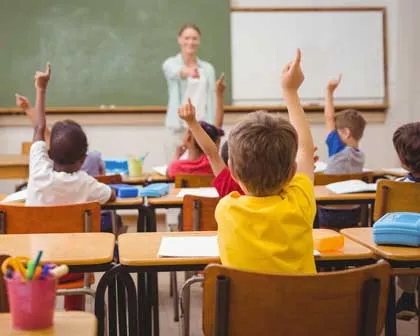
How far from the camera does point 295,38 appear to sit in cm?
697

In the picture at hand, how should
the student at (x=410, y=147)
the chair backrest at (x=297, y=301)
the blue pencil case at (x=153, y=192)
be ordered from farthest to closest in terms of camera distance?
the blue pencil case at (x=153, y=192) < the student at (x=410, y=147) < the chair backrest at (x=297, y=301)

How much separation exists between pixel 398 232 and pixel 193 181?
6.33ft

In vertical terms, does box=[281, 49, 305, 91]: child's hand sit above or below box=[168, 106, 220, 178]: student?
above

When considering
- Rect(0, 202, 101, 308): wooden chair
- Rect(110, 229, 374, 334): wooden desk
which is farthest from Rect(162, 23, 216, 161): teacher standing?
Rect(110, 229, 374, 334): wooden desk

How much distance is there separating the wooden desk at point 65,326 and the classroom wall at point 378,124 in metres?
5.55

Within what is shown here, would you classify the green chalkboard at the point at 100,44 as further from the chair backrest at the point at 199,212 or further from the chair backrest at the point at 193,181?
the chair backrest at the point at 199,212

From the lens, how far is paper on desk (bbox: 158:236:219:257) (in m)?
1.96

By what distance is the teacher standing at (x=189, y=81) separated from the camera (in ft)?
19.7

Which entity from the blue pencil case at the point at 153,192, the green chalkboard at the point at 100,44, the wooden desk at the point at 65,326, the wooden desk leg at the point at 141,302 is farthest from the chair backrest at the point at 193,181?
the green chalkboard at the point at 100,44

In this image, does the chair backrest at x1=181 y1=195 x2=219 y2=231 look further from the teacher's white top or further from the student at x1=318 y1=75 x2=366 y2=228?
the teacher's white top

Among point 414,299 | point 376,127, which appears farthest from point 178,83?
point 414,299

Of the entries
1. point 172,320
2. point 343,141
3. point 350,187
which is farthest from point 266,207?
point 343,141

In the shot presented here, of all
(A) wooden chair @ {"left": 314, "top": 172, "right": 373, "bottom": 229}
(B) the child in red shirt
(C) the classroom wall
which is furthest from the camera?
(C) the classroom wall

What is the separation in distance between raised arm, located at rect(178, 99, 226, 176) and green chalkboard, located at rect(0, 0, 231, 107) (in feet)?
13.5
